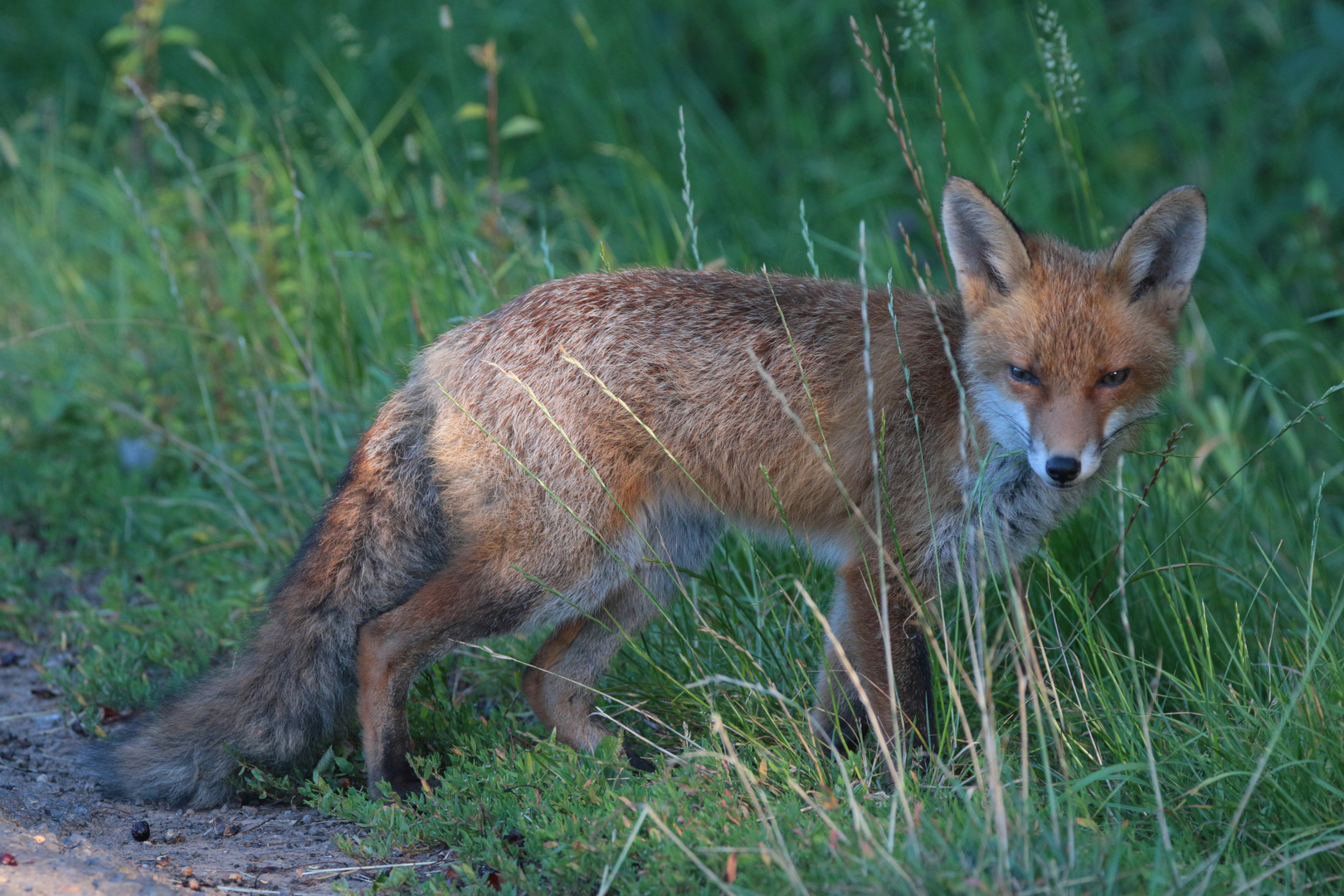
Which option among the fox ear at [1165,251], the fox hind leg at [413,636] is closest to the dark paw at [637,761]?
the fox hind leg at [413,636]

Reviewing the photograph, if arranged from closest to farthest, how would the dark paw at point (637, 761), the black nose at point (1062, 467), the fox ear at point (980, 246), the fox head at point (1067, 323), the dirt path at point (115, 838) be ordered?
the dirt path at point (115, 838) < the black nose at point (1062, 467) < the fox head at point (1067, 323) < the fox ear at point (980, 246) < the dark paw at point (637, 761)

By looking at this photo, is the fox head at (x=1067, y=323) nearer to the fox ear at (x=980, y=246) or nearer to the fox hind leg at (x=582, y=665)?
the fox ear at (x=980, y=246)

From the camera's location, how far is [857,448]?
3.25 metres

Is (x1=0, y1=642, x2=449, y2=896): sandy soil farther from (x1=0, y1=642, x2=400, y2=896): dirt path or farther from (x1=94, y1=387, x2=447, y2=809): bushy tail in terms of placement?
(x1=94, y1=387, x2=447, y2=809): bushy tail

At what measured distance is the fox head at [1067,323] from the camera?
291 centimetres

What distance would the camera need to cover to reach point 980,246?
3.16 m

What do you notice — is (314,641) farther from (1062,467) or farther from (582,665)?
(1062,467)

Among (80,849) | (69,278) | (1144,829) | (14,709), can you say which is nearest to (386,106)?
(69,278)

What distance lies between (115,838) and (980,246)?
275cm

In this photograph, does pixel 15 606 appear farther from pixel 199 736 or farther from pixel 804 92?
pixel 804 92

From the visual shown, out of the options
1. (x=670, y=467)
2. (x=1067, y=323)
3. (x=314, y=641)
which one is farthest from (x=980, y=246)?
(x=314, y=641)

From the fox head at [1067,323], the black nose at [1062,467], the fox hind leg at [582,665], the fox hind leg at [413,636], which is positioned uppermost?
the fox head at [1067,323]

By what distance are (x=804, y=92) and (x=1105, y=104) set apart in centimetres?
196

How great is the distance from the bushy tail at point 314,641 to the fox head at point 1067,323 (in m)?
1.61
